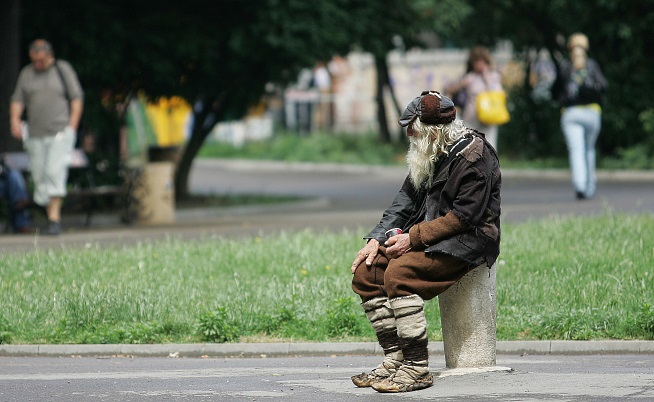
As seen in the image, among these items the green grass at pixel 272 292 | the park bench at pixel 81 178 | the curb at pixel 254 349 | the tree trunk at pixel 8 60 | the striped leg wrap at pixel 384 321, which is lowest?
the curb at pixel 254 349

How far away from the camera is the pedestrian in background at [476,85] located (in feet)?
59.1

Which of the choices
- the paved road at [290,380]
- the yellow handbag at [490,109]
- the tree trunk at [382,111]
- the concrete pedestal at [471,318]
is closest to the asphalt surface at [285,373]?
the paved road at [290,380]

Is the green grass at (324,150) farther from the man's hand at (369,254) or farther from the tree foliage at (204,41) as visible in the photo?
the man's hand at (369,254)

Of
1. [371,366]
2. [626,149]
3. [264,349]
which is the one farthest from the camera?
[626,149]

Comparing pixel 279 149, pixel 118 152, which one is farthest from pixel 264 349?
pixel 279 149

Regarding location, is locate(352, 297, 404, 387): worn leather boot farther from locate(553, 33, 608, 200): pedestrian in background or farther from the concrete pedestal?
locate(553, 33, 608, 200): pedestrian in background

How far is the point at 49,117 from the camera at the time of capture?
1556 cm

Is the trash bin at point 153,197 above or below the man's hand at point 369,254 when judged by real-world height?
below

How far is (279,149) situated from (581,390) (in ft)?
105

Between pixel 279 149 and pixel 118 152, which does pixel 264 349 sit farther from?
pixel 279 149

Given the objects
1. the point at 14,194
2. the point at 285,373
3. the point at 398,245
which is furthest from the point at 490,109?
the point at 398,245

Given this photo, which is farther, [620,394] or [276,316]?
[276,316]

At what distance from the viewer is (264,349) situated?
29.5 ft

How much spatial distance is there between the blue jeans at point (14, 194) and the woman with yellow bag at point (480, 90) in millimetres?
5721
